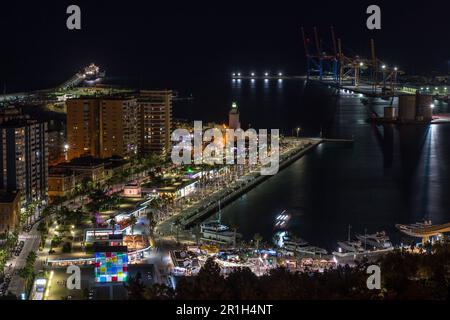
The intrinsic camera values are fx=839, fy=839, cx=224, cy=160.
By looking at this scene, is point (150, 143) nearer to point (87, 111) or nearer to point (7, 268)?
point (87, 111)

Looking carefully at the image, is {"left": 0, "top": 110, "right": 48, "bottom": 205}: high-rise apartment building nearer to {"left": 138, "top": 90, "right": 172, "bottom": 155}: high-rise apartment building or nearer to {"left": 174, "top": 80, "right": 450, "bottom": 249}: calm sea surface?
{"left": 174, "top": 80, "right": 450, "bottom": 249}: calm sea surface

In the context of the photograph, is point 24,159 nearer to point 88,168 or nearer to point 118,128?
point 88,168

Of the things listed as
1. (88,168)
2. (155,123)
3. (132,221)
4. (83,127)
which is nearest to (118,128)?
(83,127)

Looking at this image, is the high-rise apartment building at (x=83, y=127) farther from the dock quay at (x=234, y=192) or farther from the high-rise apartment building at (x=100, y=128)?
the dock quay at (x=234, y=192)

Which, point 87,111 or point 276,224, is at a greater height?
point 87,111

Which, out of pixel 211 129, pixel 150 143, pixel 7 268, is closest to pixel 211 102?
pixel 211 129
